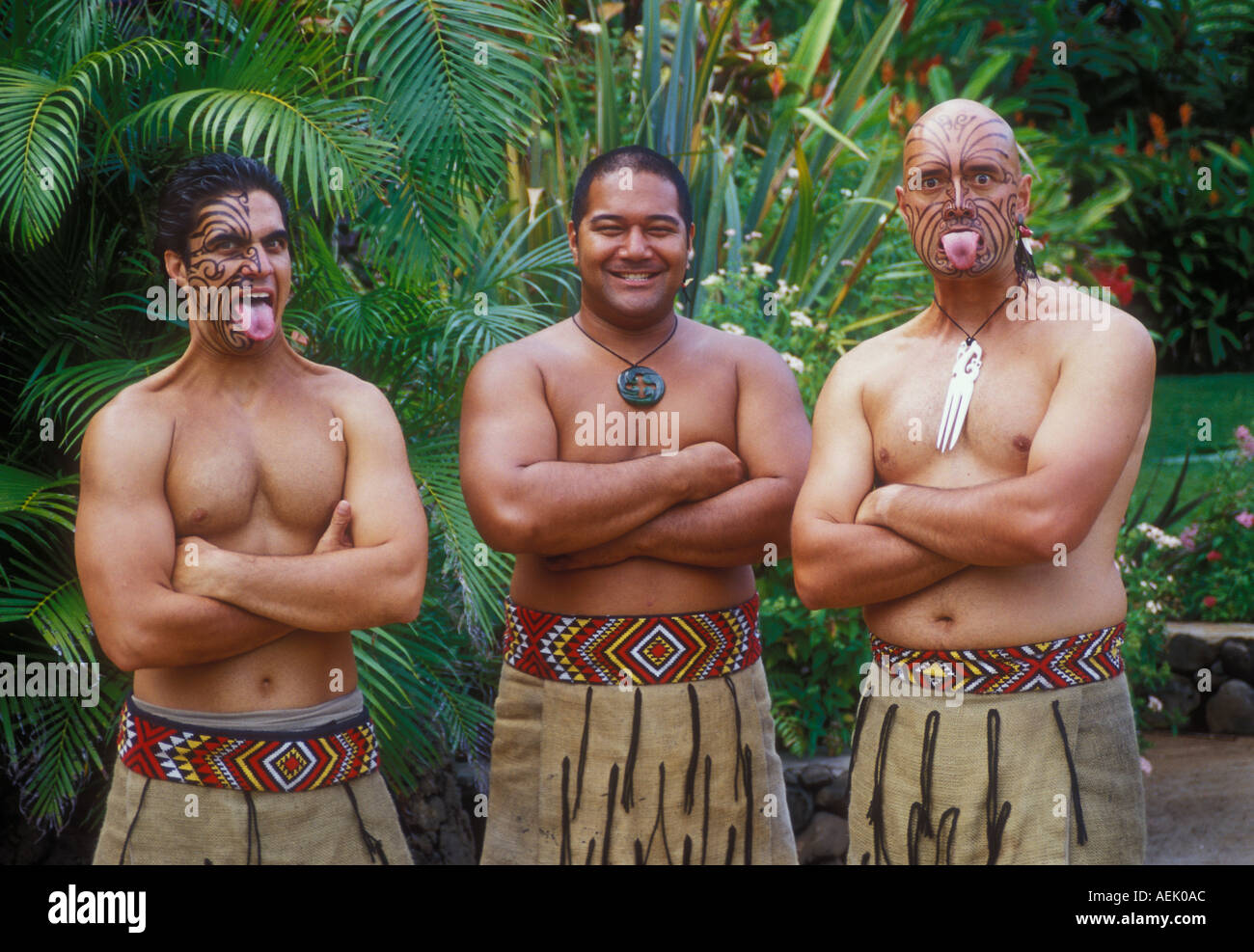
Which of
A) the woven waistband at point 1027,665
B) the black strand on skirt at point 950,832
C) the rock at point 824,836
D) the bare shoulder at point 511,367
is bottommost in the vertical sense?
the rock at point 824,836

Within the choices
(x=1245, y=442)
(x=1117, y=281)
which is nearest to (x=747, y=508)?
(x=1245, y=442)

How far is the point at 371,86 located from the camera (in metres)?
4.28

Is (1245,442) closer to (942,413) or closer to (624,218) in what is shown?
(942,413)

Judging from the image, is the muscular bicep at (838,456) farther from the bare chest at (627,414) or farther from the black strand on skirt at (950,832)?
the black strand on skirt at (950,832)

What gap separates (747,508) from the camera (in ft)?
9.75

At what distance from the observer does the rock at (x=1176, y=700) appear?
6.12 metres

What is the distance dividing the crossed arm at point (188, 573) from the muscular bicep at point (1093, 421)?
4.00 ft

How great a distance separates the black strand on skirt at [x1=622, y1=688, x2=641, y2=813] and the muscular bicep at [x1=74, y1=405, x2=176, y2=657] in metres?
1.06

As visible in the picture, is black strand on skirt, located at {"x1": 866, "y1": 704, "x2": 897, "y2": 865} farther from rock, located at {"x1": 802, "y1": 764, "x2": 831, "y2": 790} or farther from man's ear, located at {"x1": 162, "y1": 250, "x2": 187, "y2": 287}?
rock, located at {"x1": 802, "y1": 764, "x2": 831, "y2": 790}

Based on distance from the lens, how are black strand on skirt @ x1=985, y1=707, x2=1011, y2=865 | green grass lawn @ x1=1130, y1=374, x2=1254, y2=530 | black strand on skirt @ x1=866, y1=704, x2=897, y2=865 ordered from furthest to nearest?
green grass lawn @ x1=1130, y1=374, x2=1254, y2=530, black strand on skirt @ x1=866, y1=704, x2=897, y2=865, black strand on skirt @ x1=985, y1=707, x2=1011, y2=865

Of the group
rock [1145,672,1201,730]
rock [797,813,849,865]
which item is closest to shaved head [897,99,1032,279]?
rock [797,813,849,865]

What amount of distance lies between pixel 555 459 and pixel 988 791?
112cm

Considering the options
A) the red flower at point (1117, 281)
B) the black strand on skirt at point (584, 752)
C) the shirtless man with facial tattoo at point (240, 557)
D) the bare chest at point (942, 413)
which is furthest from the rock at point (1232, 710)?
the shirtless man with facial tattoo at point (240, 557)

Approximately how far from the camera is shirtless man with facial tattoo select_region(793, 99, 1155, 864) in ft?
8.86
